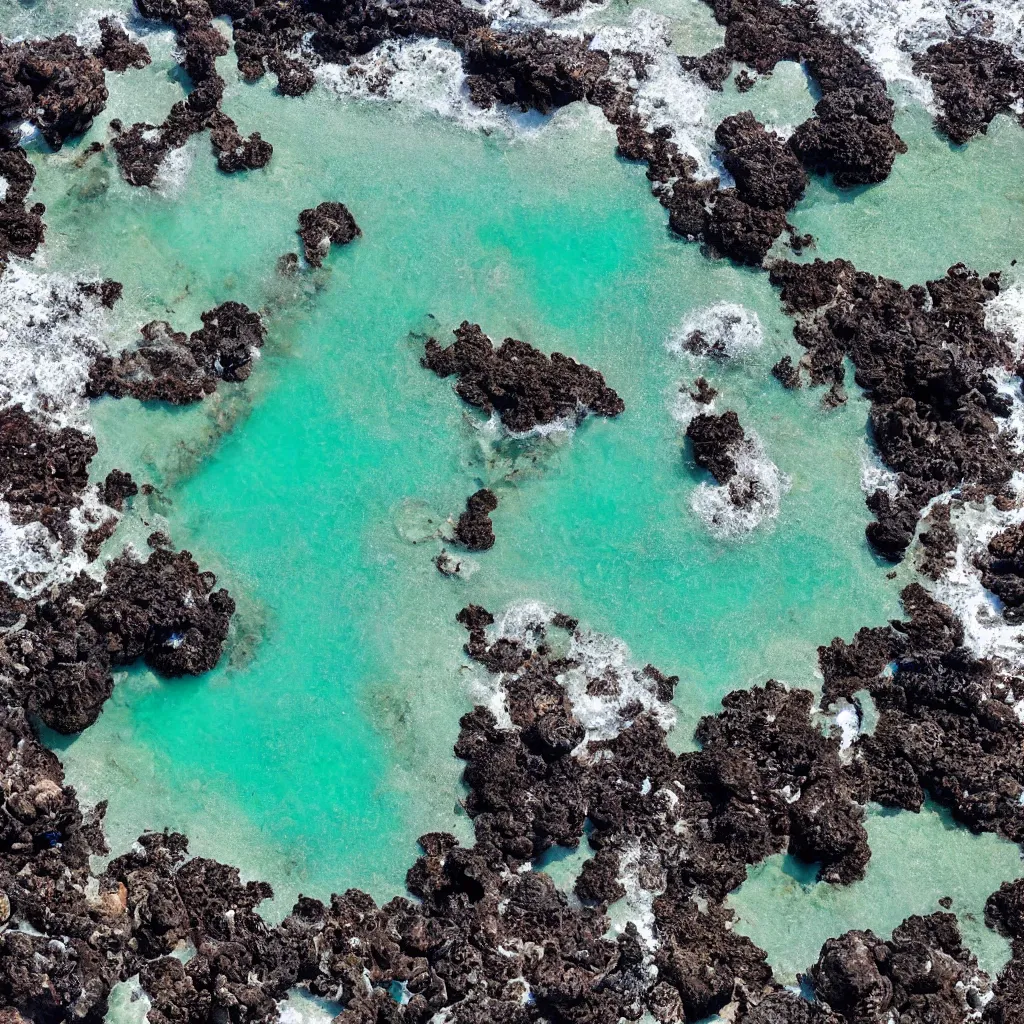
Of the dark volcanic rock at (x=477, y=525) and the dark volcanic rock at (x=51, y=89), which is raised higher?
the dark volcanic rock at (x=51, y=89)

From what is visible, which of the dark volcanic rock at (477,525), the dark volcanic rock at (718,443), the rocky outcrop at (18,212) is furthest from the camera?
the rocky outcrop at (18,212)

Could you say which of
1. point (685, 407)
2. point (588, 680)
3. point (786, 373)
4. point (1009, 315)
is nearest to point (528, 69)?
point (685, 407)

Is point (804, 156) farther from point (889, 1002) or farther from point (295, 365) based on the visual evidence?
point (889, 1002)

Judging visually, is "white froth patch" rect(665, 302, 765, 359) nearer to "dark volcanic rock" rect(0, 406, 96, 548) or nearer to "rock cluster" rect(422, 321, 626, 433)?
"rock cluster" rect(422, 321, 626, 433)

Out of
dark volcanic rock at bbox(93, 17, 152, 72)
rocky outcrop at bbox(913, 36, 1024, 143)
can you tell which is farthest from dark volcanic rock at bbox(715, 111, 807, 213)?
dark volcanic rock at bbox(93, 17, 152, 72)

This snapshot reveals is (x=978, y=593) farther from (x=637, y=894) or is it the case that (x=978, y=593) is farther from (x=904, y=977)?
(x=637, y=894)

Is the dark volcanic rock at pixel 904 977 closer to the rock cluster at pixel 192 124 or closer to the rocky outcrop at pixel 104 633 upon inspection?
the rocky outcrop at pixel 104 633

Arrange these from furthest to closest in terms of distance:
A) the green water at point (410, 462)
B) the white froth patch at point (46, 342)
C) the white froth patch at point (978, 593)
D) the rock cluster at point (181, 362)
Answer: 1. the rock cluster at point (181, 362)
2. the white froth patch at point (46, 342)
3. the white froth patch at point (978, 593)
4. the green water at point (410, 462)

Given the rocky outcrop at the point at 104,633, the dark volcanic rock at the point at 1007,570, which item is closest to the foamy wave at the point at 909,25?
the dark volcanic rock at the point at 1007,570
